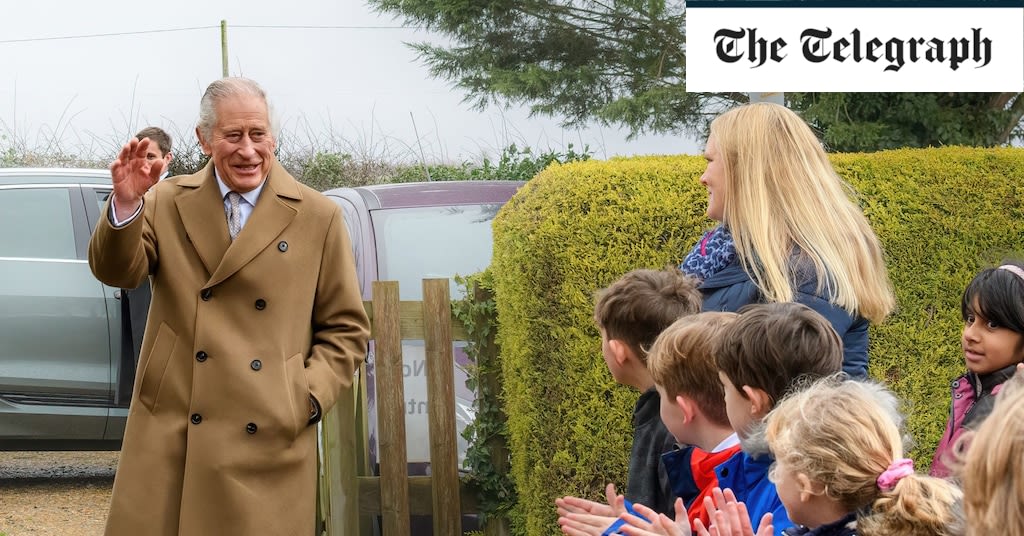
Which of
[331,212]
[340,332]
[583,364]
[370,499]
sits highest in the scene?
[331,212]

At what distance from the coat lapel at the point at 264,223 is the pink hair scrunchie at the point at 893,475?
6.49 feet

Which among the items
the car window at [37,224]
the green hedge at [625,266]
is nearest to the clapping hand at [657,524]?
the green hedge at [625,266]

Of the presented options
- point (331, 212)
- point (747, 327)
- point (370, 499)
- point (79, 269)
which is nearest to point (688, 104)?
point (79, 269)

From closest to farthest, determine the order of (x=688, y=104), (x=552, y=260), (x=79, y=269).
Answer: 1. (x=552, y=260)
2. (x=79, y=269)
3. (x=688, y=104)

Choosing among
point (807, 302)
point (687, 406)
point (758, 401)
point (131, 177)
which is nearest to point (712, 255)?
point (807, 302)

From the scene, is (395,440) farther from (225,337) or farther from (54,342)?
(54,342)

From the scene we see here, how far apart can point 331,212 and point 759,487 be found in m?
1.64

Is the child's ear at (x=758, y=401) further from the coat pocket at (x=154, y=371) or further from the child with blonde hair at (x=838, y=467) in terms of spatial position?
the coat pocket at (x=154, y=371)

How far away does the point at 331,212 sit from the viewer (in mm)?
3584

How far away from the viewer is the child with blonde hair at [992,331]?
357 centimetres

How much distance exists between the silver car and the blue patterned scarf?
464 centimetres

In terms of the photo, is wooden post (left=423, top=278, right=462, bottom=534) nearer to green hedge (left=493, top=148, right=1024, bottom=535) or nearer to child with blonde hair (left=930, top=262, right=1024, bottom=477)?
green hedge (left=493, top=148, right=1024, bottom=535)

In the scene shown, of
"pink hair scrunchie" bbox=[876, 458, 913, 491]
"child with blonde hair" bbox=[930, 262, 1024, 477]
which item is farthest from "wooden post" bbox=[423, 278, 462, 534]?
"pink hair scrunchie" bbox=[876, 458, 913, 491]

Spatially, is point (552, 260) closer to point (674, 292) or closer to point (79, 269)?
point (674, 292)
